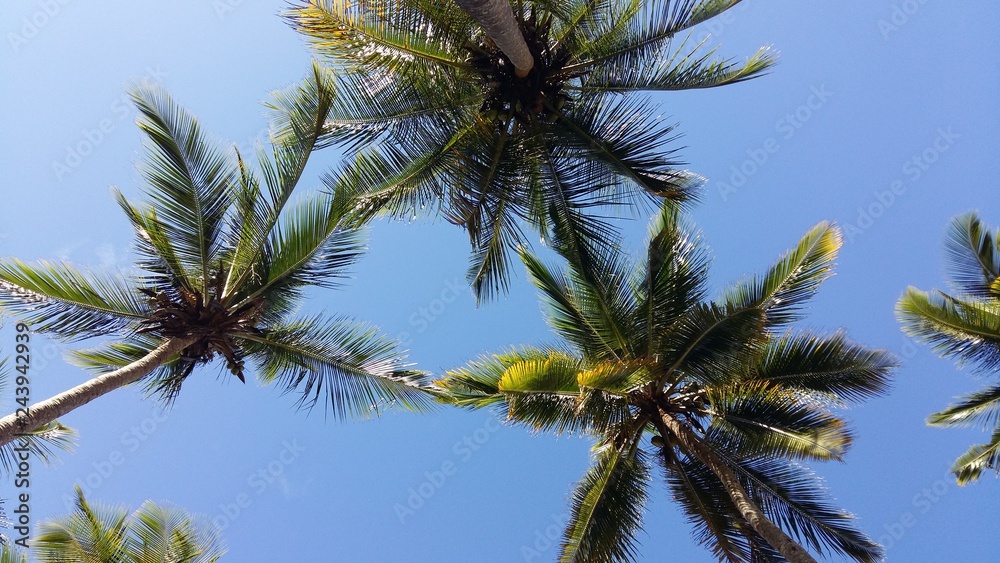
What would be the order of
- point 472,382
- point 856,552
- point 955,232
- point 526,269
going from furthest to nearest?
point 955,232 → point 526,269 → point 472,382 → point 856,552

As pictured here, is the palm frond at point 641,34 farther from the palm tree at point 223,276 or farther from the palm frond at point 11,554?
the palm frond at point 11,554

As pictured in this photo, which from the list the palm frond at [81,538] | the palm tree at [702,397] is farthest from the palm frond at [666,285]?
the palm frond at [81,538]

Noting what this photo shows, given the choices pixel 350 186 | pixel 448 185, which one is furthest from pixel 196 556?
pixel 448 185

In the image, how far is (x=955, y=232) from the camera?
13555 mm

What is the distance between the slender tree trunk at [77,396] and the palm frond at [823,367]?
8617 millimetres

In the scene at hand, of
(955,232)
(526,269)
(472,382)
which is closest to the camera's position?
(472,382)

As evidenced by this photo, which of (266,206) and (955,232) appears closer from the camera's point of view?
(266,206)

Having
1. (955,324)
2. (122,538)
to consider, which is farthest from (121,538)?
(955,324)

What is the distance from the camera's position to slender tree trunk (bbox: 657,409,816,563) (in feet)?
22.5

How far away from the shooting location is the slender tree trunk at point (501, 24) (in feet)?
17.4

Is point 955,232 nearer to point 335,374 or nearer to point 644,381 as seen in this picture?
point 644,381

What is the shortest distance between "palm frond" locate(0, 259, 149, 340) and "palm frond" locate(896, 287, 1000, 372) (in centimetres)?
1526

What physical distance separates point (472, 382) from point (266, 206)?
408 cm

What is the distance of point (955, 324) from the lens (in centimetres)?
1273
